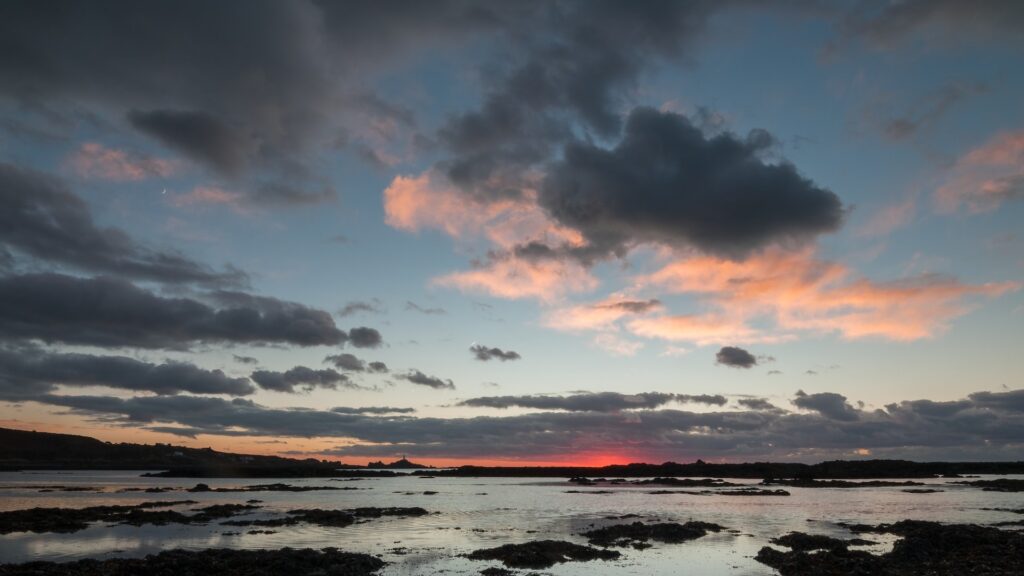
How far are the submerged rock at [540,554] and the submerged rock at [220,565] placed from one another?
749 centimetres

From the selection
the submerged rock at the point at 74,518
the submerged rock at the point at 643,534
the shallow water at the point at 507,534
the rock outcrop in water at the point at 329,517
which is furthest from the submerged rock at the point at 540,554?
the submerged rock at the point at 74,518

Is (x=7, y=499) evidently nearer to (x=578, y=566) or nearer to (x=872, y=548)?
(x=578, y=566)

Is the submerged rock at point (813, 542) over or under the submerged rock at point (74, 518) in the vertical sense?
over

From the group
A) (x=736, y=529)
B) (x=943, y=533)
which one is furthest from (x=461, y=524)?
(x=943, y=533)

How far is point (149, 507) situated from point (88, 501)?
60.0ft

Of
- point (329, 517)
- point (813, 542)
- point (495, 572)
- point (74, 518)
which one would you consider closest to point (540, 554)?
point (495, 572)

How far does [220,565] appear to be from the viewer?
109ft

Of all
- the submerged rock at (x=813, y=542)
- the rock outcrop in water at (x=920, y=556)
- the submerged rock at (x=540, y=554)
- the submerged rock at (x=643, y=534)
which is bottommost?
the submerged rock at (x=643, y=534)

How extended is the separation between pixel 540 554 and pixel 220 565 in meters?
18.9

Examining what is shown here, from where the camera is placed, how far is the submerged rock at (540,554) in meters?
35.8

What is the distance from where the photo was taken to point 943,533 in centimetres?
3809

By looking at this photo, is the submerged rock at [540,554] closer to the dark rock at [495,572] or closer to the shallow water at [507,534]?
the shallow water at [507,534]

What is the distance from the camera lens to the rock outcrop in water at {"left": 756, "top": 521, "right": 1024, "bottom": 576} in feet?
101

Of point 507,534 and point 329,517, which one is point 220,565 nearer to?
point 507,534
